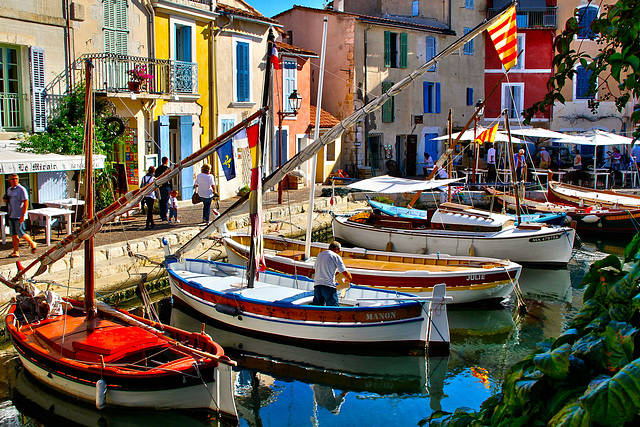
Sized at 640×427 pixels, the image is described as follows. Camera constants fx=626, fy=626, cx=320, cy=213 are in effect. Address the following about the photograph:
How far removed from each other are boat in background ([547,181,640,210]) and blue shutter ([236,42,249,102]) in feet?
41.5

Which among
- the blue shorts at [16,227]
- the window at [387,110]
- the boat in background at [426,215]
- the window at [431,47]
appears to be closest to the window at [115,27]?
the blue shorts at [16,227]

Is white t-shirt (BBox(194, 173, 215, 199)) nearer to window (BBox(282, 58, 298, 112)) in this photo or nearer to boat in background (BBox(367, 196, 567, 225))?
boat in background (BBox(367, 196, 567, 225))

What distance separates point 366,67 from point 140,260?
19434mm

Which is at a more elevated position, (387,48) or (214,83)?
(387,48)

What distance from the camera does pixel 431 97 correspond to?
34.4 metres

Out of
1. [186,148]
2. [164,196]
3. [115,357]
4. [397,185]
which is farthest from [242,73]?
[115,357]

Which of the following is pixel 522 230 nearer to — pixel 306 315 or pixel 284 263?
pixel 284 263

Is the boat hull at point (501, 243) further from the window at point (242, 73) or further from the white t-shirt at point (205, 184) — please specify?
the window at point (242, 73)

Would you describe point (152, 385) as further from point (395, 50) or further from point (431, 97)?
point (431, 97)

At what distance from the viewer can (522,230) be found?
17.6 metres

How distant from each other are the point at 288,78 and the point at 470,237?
41.5 ft

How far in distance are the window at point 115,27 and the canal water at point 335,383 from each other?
9.10 meters

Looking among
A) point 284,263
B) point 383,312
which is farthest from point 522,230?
point 383,312

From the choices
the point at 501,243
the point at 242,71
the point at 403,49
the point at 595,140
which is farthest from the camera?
Answer: the point at 403,49
